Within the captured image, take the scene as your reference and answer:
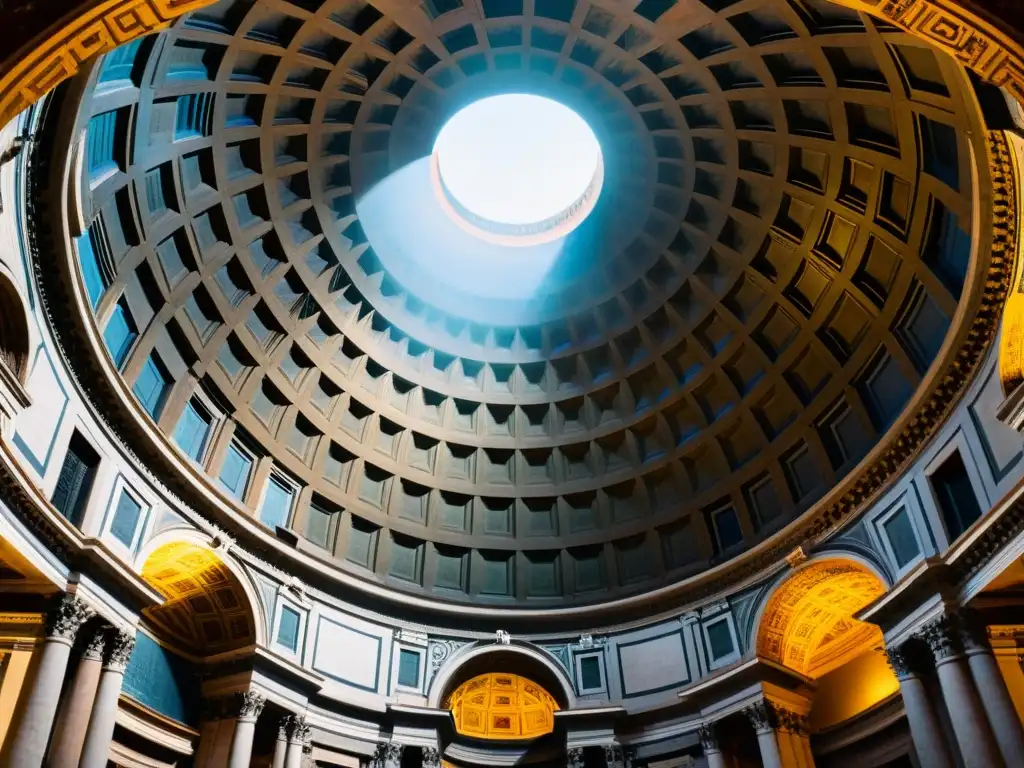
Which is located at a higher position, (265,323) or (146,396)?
(265,323)

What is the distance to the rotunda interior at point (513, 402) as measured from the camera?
15828 millimetres

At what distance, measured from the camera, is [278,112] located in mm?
21375

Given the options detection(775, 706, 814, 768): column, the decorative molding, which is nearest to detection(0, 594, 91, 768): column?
the decorative molding

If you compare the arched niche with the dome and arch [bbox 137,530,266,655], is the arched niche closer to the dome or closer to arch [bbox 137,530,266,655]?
arch [bbox 137,530,266,655]

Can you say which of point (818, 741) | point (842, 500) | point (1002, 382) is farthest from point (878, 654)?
point (1002, 382)

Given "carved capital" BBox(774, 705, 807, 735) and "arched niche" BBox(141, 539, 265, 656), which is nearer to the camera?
"arched niche" BBox(141, 539, 265, 656)

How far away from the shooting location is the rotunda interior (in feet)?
51.9

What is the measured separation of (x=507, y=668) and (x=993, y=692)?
14.2 meters

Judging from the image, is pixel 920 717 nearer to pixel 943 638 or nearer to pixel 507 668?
pixel 943 638

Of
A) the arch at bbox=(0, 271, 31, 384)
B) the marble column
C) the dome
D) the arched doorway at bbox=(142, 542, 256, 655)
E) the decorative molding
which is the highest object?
the dome

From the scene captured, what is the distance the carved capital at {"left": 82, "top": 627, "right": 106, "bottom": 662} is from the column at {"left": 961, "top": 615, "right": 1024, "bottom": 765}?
56.7 ft

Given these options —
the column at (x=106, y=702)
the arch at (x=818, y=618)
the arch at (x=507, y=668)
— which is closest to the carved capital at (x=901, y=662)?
the arch at (x=818, y=618)

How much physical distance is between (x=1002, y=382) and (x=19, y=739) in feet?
62.2

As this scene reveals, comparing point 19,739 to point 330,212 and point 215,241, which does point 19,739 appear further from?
point 330,212
